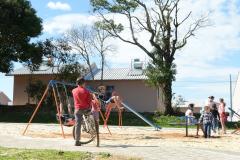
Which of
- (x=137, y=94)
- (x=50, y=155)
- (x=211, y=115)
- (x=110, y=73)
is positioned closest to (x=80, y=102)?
(x=50, y=155)

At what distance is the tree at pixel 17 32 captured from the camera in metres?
40.4

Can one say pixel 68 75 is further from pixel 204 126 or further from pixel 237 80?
pixel 204 126

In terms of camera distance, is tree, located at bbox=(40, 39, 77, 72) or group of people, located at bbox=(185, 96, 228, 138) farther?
tree, located at bbox=(40, 39, 77, 72)

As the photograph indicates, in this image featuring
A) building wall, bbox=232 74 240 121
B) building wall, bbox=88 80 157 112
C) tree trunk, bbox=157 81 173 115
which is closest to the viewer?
tree trunk, bbox=157 81 173 115

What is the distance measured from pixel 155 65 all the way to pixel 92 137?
26.0 metres

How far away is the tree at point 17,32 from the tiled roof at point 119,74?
31.6 ft

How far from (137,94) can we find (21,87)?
11261 mm

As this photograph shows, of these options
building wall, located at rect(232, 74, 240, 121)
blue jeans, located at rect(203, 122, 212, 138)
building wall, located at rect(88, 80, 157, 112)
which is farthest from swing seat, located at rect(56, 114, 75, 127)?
building wall, located at rect(88, 80, 157, 112)

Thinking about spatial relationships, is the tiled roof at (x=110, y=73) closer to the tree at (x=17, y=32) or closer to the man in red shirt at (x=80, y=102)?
the tree at (x=17, y=32)

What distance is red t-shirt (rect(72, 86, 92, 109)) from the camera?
587 inches

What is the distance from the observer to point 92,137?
15391 millimetres

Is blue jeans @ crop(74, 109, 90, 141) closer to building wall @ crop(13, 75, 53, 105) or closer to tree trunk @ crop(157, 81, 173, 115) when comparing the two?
tree trunk @ crop(157, 81, 173, 115)

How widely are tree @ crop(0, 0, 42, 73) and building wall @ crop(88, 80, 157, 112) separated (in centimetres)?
1025

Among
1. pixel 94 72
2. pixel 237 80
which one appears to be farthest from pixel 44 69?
pixel 237 80
